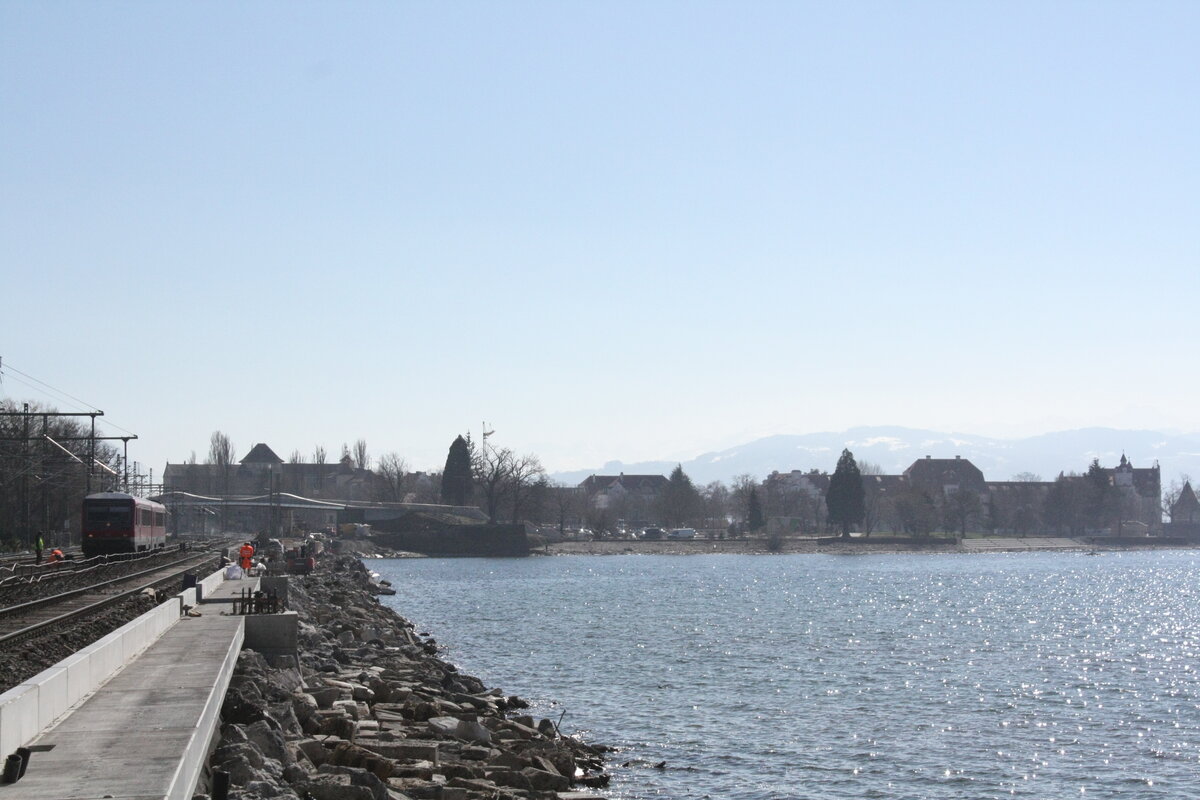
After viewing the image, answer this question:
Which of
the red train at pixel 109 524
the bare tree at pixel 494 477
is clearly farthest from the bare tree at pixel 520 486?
the red train at pixel 109 524

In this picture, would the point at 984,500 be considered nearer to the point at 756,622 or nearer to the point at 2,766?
the point at 756,622

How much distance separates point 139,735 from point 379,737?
28.0 ft

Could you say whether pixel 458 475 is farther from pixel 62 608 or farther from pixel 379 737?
pixel 379 737

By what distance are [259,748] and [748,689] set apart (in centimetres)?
1940

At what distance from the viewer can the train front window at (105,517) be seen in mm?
51562

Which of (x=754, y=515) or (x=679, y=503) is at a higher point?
(x=679, y=503)

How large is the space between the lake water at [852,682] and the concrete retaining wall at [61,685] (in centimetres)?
750

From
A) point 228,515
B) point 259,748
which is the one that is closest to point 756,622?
point 259,748

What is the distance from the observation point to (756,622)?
51.5m

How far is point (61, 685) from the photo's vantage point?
12.2 m

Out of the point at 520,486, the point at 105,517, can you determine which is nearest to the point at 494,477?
the point at 520,486

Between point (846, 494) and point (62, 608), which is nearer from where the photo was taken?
point (62, 608)

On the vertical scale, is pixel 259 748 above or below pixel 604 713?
above

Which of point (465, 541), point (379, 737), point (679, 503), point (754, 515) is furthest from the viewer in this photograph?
point (679, 503)
